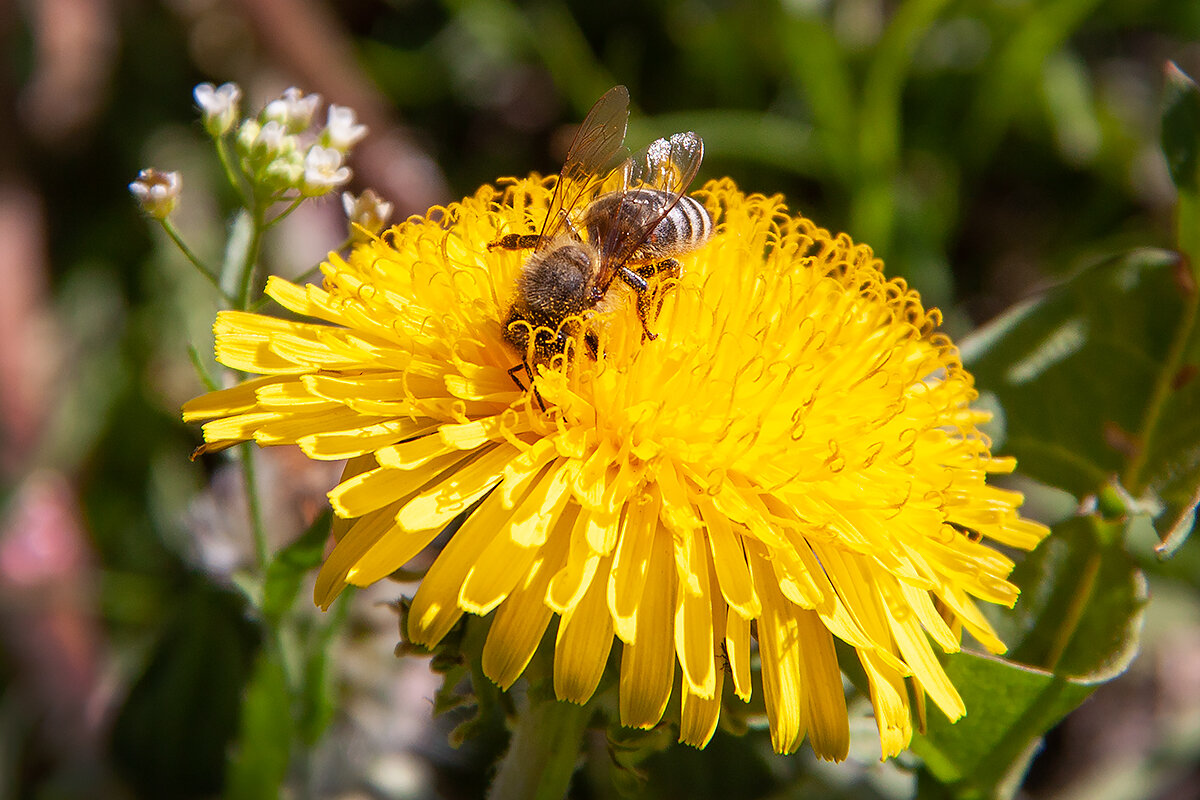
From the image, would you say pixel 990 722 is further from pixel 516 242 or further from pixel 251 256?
pixel 251 256

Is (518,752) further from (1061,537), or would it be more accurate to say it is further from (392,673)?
(1061,537)

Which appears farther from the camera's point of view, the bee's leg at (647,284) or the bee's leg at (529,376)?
the bee's leg at (647,284)

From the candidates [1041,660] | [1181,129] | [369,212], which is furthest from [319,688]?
[1181,129]

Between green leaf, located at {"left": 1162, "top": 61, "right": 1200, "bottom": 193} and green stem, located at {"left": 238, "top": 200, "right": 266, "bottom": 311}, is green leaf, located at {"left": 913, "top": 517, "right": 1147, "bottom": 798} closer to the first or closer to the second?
green leaf, located at {"left": 1162, "top": 61, "right": 1200, "bottom": 193}

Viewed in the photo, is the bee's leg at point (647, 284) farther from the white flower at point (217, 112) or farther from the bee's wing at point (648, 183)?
the white flower at point (217, 112)

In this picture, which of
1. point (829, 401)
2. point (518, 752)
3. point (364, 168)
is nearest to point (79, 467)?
point (364, 168)

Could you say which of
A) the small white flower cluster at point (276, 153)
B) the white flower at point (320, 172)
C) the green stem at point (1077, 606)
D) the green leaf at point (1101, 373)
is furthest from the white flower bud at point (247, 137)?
the green stem at point (1077, 606)
